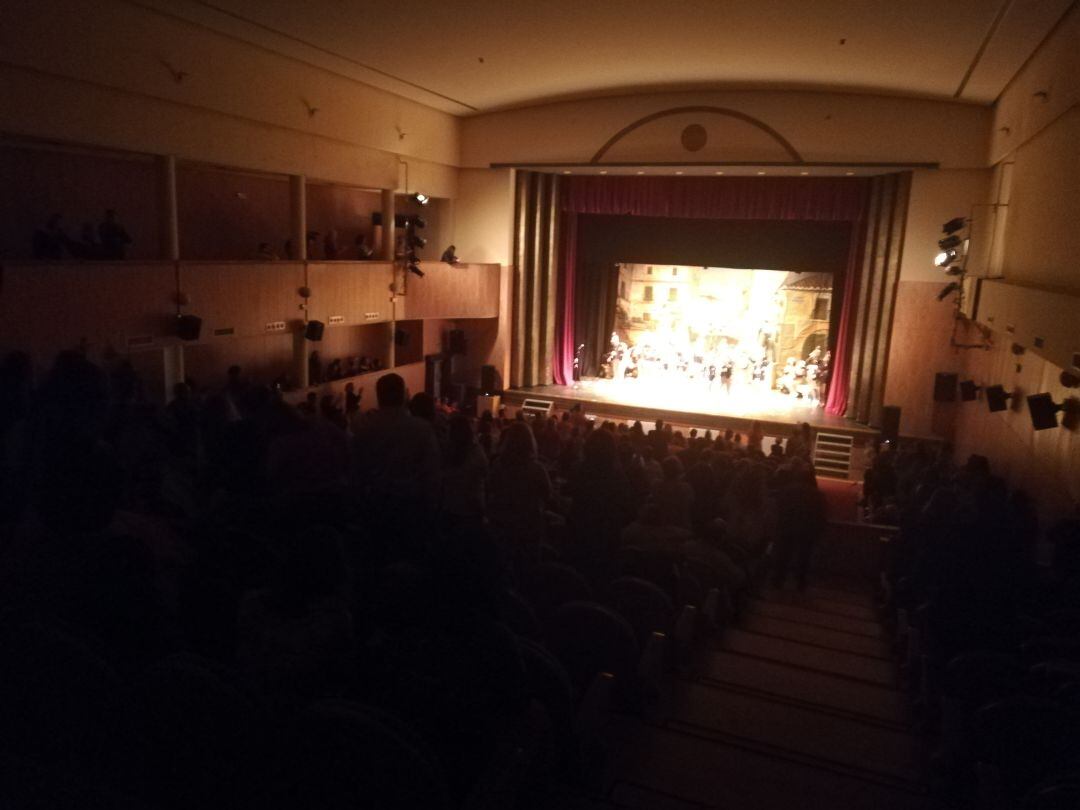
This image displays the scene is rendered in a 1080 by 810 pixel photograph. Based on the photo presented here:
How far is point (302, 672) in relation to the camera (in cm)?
257

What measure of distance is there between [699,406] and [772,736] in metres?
12.5

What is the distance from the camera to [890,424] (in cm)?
1402

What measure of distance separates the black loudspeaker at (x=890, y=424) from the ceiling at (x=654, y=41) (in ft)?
16.7

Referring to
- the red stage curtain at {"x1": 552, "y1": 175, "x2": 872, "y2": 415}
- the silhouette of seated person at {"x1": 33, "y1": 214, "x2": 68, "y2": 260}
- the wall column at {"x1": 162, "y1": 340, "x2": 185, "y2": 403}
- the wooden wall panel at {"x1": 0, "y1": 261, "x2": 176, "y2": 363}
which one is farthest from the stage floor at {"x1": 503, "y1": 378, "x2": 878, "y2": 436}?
the silhouette of seated person at {"x1": 33, "y1": 214, "x2": 68, "y2": 260}

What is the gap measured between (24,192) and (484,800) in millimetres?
9762

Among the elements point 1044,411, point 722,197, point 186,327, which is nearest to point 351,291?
point 186,327

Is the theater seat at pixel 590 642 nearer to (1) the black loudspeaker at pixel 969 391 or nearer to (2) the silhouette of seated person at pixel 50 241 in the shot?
(2) the silhouette of seated person at pixel 50 241

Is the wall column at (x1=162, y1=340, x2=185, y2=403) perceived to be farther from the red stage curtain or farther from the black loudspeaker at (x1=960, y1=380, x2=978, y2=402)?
the black loudspeaker at (x1=960, y1=380, x2=978, y2=402)

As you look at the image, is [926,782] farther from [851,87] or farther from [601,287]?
[601,287]

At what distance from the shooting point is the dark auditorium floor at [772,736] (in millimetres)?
3059

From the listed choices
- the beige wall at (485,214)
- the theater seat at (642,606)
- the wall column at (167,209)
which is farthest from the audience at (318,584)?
the beige wall at (485,214)

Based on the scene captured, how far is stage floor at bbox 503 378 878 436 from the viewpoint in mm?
14898

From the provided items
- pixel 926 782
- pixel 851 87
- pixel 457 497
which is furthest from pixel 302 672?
pixel 851 87

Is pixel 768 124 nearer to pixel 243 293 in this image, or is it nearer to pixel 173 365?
pixel 243 293
